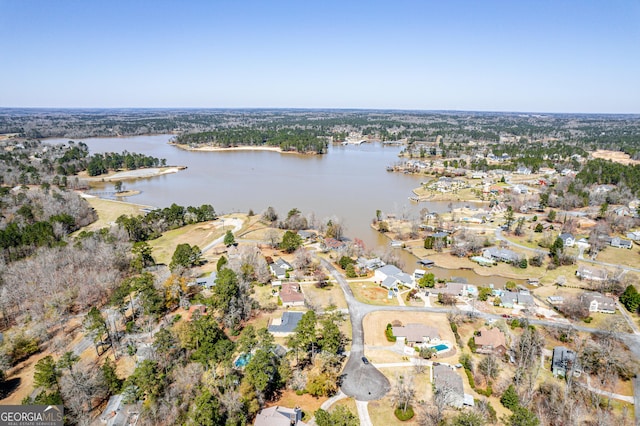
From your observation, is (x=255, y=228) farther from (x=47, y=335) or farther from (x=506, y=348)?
(x=506, y=348)

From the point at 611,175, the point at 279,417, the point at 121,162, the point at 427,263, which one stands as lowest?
the point at 427,263

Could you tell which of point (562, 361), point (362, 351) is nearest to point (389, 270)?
A: point (362, 351)

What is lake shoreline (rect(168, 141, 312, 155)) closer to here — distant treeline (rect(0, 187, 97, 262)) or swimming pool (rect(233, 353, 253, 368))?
distant treeline (rect(0, 187, 97, 262))

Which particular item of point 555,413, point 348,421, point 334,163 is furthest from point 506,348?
point 334,163

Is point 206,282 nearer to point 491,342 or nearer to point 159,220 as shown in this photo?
point 159,220

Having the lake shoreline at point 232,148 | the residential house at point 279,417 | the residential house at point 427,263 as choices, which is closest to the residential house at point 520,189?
the residential house at point 427,263
